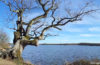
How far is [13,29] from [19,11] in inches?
75.4

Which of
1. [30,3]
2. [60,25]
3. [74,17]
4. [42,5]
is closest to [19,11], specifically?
[30,3]

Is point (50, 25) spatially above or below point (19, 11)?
below

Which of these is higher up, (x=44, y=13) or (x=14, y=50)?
(x=44, y=13)

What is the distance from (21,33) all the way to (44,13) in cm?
297

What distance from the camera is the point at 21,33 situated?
589 inches

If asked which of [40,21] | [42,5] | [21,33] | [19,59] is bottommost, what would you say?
[19,59]

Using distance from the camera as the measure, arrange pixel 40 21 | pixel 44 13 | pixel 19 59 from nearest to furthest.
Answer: pixel 19 59
pixel 44 13
pixel 40 21

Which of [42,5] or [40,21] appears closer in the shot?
[42,5]

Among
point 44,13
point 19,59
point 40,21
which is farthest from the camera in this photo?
point 40,21

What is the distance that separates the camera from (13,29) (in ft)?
49.9

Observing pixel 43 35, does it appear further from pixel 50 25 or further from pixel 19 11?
pixel 19 11

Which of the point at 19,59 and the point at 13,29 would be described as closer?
the point at 19,59

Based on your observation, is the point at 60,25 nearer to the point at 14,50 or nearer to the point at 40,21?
the point at 40,21

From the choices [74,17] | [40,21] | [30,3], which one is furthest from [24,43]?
[74,17]
